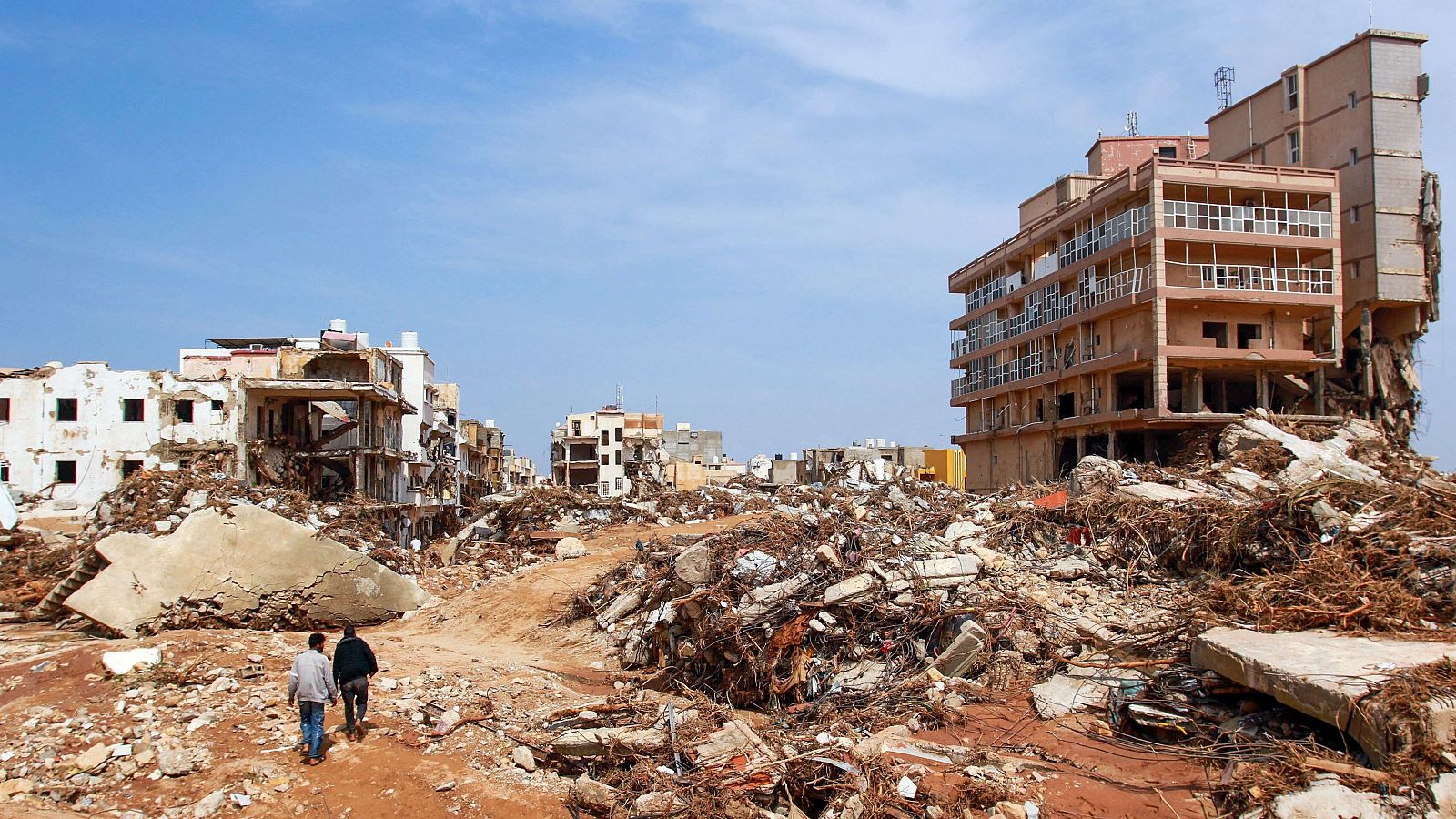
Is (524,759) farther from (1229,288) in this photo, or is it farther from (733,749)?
(1229,288)

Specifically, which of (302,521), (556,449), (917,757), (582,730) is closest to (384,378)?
(302,521)

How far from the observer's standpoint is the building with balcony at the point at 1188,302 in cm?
2980

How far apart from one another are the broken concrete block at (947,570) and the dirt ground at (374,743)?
8.49ft

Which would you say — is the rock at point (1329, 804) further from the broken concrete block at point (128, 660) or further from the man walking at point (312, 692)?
the broken concrete block at point (128, 660)

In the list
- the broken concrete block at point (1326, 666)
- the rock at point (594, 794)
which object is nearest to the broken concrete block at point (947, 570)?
the broken concrete block at point (1326, 666)

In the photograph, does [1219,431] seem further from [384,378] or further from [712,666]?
[384,378]

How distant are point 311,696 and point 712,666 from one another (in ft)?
17.4

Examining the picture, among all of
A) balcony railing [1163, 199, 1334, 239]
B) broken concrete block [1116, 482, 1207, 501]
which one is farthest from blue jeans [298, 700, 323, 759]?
balcony railing [1163, 199, 1334, 239]

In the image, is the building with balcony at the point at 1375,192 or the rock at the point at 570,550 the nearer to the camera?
the rock at the point at 570,550

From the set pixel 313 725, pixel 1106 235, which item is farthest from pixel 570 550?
pixel 1106 235

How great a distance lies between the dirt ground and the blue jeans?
19 centimetres

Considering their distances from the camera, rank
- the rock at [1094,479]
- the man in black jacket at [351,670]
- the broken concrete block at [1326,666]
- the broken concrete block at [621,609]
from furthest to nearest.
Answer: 1. the broken concrete block at [621,609]
2. the rock at [1094,479]
3. the man in black jacket at [351,670]
4. the broken concrete block at [1326,666]

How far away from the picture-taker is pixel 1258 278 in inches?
1195

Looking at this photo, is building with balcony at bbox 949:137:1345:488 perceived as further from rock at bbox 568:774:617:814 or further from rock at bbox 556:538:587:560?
rock at bbox 568:774:617:814
